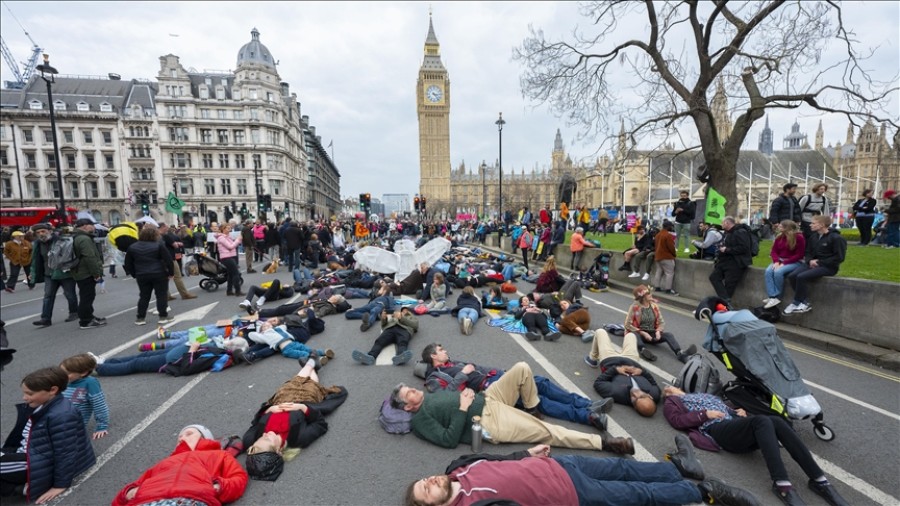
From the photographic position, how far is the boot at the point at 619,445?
3428 millimetres

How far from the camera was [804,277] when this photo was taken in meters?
6.54

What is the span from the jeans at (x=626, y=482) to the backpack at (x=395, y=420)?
5.12 feet

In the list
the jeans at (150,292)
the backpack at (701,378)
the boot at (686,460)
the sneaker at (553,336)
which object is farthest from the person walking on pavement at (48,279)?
the backpack at (701,378)

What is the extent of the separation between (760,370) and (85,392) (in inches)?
265

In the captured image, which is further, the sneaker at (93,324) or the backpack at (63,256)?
the sneaker at (93,324)

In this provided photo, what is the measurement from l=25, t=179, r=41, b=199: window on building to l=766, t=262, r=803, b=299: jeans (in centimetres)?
8326

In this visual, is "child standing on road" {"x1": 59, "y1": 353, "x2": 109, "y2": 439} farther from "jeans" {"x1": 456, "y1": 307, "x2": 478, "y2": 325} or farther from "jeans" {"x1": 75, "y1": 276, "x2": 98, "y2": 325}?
"jeans" {"x1": 456, "y1": 307, "x2": 478, "y2": 325}

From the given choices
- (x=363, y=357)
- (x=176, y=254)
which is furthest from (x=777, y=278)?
(x=176, y=254)

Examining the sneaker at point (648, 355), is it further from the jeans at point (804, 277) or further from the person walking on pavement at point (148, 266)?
the person walking on pavement at point (148, 266)

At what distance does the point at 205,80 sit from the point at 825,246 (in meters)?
77.4

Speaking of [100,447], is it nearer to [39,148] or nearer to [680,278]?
[680,278]

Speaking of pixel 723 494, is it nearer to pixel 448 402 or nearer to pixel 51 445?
pixel 448 402

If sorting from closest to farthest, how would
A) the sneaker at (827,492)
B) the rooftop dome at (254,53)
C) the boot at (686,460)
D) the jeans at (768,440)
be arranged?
the sneaker at (827,492) < the jeans at (768,440) < the boot at (686,460) < the rooftop dome at (254,53)

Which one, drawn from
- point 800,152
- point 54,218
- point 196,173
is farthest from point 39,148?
point 800,152
